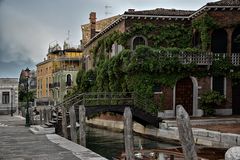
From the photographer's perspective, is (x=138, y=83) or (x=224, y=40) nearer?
(x=138, y=83)

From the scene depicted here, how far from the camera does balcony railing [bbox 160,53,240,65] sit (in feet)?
89.8

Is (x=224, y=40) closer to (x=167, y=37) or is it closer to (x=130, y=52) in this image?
(x=167, y=37)

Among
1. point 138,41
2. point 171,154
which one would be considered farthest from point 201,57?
point 171,154

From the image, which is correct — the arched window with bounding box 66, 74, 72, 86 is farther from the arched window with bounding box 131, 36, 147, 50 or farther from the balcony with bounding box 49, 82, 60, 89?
the arched window with bounding box 131, 36, 147, 50

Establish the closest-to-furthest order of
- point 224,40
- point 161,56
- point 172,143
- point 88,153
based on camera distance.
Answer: point 88,153 → point 172,143 → point 161,56 → point 224,40

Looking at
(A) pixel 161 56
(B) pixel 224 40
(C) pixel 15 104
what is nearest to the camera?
(A) pixel 161 56

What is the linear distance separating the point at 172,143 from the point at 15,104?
34158 millimetres

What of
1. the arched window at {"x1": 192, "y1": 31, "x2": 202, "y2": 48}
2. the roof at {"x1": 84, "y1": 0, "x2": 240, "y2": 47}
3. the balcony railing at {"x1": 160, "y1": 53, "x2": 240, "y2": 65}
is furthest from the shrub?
the roof at {"x1": 84, "y1": 0, "x2": 240, "y2": 47}

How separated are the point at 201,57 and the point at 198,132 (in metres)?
9.60

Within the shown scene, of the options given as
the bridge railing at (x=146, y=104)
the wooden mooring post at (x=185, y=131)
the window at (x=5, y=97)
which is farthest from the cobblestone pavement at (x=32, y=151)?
the window at (x=5, y=97)

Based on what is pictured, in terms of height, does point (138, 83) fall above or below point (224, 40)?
below

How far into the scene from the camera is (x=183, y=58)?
27.5m

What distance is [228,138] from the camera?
1706cm

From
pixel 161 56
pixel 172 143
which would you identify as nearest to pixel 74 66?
pixel 161 56
